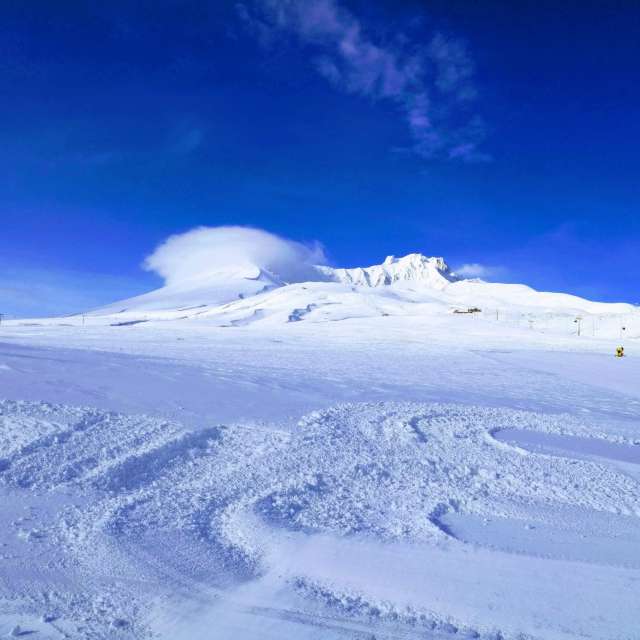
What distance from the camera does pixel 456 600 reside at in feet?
11.5

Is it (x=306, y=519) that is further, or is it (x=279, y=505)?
(x=279, y=505)

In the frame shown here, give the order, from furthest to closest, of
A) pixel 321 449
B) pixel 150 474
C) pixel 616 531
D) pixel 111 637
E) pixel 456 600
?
pixel 321 449, pixel 150 474, pixel 616 531, pixel 456 600, pixel 111 637

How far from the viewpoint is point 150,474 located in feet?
18.7

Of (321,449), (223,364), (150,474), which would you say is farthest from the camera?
Answer: (223,364)

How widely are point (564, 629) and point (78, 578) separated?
3428 millimetres

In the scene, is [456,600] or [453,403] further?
[453,403]

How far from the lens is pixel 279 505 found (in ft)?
16.6

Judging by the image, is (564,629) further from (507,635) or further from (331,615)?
(331,615)

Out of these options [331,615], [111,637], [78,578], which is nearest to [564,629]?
[331,615]

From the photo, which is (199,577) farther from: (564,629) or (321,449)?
(321,449)

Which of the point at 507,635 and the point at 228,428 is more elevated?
the point at 228,428

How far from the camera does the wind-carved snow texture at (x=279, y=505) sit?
3379 millimetres

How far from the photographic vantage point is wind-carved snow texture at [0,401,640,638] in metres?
Answer: 3.38

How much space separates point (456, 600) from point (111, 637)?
2.34 metres
